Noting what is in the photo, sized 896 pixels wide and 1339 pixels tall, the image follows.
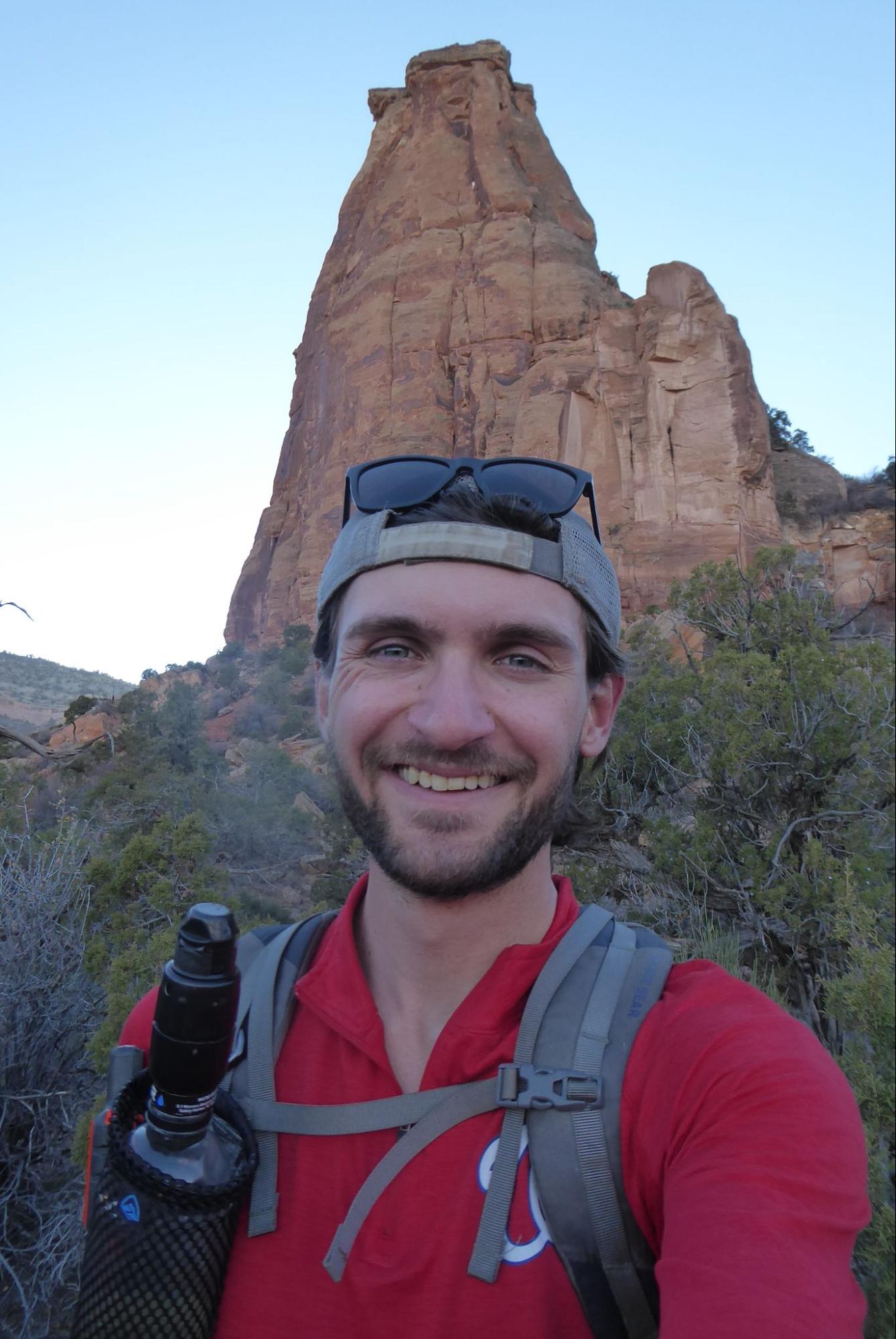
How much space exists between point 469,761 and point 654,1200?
643 mm

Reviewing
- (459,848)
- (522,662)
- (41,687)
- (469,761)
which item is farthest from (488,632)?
(41,687)

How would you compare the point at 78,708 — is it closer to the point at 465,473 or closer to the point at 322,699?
the point at 322,699

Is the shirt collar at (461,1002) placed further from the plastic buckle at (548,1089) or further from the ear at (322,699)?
the ear at (322,699)

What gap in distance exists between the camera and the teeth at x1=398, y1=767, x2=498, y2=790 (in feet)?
4.42

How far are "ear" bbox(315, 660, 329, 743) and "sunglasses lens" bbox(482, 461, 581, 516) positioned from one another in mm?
517

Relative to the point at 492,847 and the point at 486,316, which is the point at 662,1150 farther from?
the point at 486,316

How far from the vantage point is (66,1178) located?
3734 millimetres

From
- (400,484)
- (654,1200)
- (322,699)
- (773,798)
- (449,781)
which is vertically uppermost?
(773,798)

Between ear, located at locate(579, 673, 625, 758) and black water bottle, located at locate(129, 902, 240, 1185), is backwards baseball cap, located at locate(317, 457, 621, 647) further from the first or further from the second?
black water bottle, located at locate(129, 902, 240, 1185)

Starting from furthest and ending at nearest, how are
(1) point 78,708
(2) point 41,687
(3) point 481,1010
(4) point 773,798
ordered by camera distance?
(2) point 41,687
(1) point 78,708
(4) point 773,798
(3) point 481,1010

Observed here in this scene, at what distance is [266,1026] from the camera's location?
129cm

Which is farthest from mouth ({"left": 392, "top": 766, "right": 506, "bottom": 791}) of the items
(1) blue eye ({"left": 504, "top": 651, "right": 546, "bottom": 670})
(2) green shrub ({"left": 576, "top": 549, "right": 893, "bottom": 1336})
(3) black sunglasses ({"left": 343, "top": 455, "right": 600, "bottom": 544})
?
(2) green shrub ({"left": 576, "top": 549, "right": 893, "bottom": 1336})

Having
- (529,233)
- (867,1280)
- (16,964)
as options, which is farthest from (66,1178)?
(529,233)

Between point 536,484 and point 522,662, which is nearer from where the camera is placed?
point 522,662
